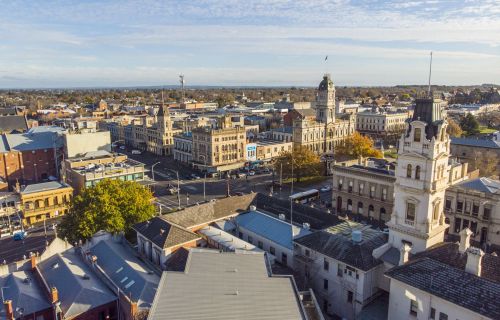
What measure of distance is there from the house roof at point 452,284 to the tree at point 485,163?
59.8m

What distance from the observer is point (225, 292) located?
31109 mm

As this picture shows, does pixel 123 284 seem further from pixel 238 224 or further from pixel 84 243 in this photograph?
pixel 238 224

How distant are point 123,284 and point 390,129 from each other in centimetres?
14930

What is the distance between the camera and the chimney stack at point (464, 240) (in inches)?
1253

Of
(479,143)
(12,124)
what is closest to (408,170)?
(479,143)

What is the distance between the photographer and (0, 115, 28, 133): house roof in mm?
130125

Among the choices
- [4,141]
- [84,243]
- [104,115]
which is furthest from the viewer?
[104,115]

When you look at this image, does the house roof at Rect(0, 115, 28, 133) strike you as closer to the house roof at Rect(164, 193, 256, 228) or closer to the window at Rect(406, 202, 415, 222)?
the house roof at Rect(164, 193, 256, 228)

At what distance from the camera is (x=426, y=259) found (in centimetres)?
3284

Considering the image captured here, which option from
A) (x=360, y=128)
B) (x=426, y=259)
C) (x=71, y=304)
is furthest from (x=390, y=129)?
(x=71, y=304)

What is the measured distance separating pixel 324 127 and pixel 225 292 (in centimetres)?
10192

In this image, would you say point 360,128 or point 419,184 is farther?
point 360,128

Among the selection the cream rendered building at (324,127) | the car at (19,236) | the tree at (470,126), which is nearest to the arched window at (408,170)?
the car at (19,236)

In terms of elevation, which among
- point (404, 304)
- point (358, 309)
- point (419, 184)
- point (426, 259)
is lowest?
point (358, 309)
